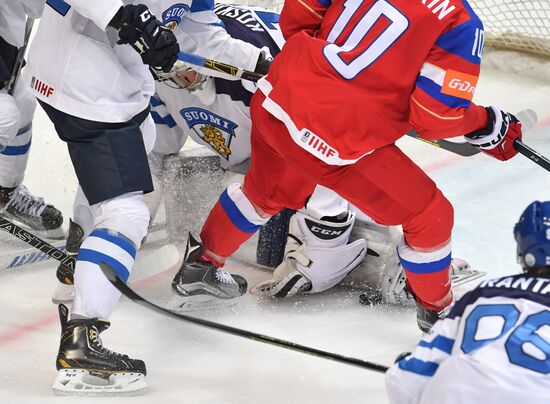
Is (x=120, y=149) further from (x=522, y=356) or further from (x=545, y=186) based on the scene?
(x=545, y=186)

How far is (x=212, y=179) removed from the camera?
3.12 m

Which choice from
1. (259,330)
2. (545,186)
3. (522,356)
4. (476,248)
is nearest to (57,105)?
(259,330)

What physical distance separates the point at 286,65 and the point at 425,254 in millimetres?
532

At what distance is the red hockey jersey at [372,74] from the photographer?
6.89 feet

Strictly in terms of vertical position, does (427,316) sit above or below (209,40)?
below

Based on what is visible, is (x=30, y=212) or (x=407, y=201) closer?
(x=407, y=201)

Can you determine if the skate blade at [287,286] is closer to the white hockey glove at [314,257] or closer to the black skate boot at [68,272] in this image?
the white hockey glove at [314,257]

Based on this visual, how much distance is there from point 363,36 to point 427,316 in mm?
718

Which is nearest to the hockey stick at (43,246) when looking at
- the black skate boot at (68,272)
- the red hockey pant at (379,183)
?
the black skate boot at (68,272)

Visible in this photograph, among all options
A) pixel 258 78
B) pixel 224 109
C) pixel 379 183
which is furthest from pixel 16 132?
pixel 379 183

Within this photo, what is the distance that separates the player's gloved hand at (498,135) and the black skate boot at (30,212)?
4.31 ft

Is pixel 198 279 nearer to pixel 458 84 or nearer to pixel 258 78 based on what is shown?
pixel 258 78

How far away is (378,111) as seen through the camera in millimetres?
2174

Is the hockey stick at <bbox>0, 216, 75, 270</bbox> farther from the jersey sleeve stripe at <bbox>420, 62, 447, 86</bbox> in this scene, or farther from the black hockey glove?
the jersey sleeve stripe at <bbox>420, 62, 447, 86</bbox>
